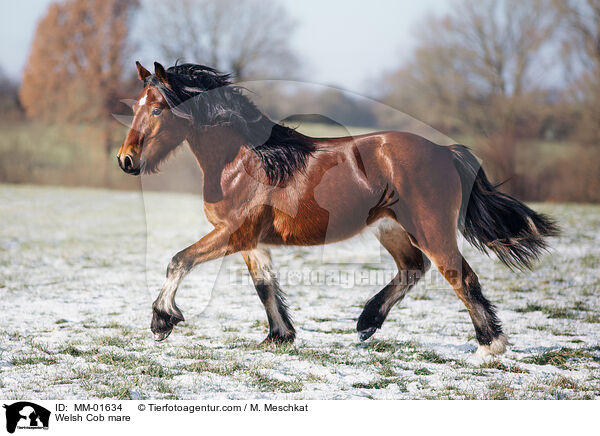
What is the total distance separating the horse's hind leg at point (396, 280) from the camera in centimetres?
416

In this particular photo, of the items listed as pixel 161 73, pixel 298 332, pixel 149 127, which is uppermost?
pixel 161 73

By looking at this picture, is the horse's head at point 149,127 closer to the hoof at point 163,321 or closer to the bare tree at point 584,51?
the hoof at point 163,321

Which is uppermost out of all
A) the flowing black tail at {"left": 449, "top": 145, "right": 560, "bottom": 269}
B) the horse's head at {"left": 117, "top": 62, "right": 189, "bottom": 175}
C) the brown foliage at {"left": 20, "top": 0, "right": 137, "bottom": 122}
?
the brown foliage at {"left": 20, "top": 0, "right": 137, "bottom": 122}

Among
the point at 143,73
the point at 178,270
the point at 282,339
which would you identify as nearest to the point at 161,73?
the point at 143,73

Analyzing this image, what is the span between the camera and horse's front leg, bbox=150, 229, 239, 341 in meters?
3.48

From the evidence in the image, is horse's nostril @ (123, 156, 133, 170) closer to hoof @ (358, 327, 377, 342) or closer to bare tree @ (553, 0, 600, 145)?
hoof @ (358, 327, 377, 342)

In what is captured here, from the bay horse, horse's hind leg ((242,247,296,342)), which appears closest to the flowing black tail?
the bay horse

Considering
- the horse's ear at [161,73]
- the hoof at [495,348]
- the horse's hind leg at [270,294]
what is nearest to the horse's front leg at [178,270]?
the horse's hind leg at [270,294]

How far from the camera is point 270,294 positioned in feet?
13.0

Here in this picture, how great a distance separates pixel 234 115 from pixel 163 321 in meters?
1.51

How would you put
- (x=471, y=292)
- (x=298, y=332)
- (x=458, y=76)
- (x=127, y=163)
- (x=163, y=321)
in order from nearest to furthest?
1. (x=127, y=163)
2. (x=163, y=321)
3. (x=471, y=292)
4. (x=298, y=332)
5. (x=458, y=76)

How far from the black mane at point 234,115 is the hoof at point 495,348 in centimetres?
184

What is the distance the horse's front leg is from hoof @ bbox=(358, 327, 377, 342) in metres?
1.31
